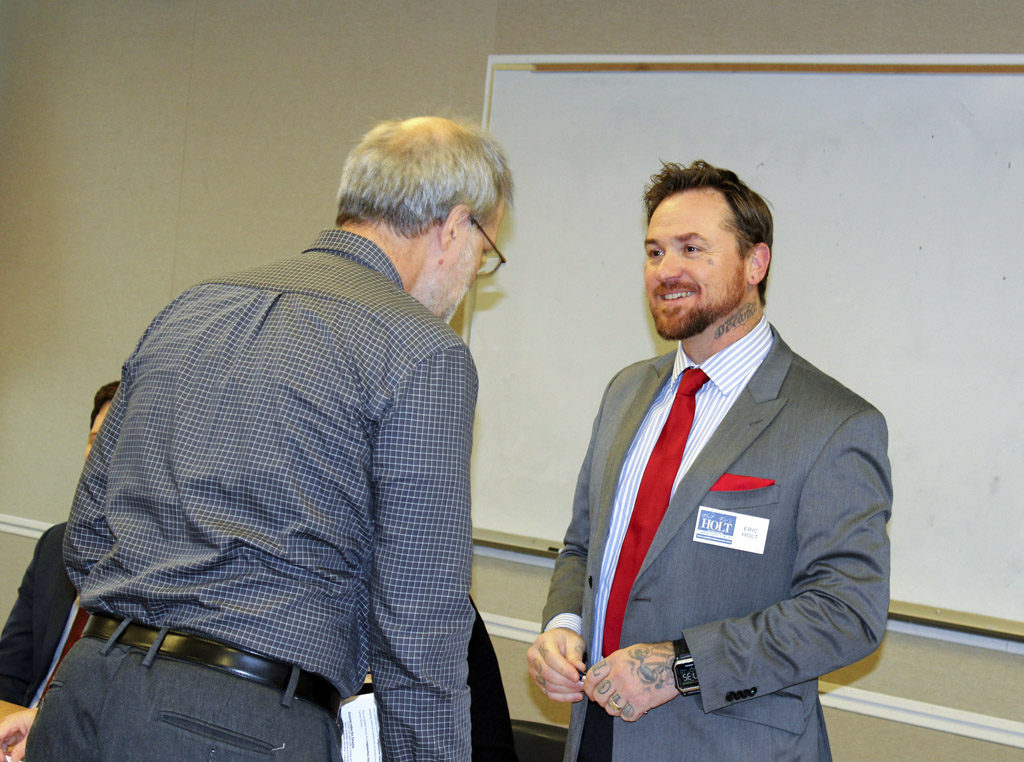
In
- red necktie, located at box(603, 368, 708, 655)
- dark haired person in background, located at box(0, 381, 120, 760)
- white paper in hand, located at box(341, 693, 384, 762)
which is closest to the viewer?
white paper in hand, located at box(341, 693, 384, 762)

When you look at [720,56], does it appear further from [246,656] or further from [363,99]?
[246,656]

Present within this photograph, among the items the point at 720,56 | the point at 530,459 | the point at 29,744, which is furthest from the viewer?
the point at 530,459

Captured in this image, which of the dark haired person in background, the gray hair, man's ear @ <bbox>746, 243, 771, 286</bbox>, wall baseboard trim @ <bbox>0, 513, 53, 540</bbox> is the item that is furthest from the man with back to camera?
wall baseboard trim @ <bbox>0, 513, 53, 540</bbox>

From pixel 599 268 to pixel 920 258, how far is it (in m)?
→ 1.04

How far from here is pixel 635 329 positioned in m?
3.26

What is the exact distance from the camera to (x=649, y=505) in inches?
76.5

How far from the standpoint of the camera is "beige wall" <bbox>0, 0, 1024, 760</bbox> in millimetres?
3406

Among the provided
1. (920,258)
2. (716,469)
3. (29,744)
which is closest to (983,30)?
(920,258)

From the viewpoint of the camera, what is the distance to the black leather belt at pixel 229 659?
4.13 feet

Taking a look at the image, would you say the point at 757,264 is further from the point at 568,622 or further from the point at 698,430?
the point at 568,622

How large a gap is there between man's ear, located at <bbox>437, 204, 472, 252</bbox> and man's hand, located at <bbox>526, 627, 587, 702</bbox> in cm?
86

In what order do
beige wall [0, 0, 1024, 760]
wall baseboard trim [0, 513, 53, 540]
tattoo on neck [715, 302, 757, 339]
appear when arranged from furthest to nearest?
wall baseboard trim [0, 513, 53, 540]
beige wall [0, 0, 1024, 760]
tattoo on neck [715, 302, 757, 339]

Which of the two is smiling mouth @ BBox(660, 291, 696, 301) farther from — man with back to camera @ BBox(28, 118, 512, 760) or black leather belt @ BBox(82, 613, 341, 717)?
black leather belt @ BBox(82, 613, 341, 717)

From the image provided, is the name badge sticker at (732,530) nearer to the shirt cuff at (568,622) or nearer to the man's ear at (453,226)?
the shirt cuff at (568,622)
